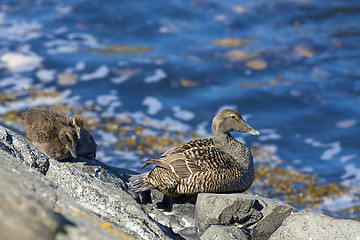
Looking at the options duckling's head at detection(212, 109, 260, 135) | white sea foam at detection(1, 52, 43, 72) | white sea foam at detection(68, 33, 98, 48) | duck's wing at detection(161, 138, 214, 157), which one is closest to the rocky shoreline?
duck's wing at detection(161, 138, 214, 157)

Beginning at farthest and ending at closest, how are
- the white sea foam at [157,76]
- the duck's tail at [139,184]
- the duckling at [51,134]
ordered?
the white sea foam at [157,76]
the duckling at [51,134]
the duck's tail at [139,184]

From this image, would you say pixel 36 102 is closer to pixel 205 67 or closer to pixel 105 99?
pixel 105 99

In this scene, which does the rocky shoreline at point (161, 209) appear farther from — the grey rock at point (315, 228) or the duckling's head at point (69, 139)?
the duckling's head at point (69, 139)

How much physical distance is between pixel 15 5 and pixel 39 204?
1927cm

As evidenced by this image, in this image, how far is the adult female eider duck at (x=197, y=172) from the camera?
19.1 feet

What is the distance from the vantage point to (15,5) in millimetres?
20234

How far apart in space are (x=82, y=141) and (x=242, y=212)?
99.2 inches

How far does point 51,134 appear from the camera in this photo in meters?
6.43

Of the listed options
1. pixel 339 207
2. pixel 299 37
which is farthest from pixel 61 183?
pixel 299 37

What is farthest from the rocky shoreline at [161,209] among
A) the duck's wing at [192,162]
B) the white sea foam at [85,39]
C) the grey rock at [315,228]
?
the white sea foam at [85,39]

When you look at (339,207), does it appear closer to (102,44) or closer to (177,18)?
(102,44)

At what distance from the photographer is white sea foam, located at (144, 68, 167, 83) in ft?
49.0

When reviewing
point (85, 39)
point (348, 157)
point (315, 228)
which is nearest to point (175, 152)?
point (315, 228)

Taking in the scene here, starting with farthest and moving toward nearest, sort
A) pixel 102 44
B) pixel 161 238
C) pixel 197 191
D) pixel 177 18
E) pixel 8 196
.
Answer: pixel 177 18
pixel 102 44
pixel 197 191
pixel 161 238
pixel 8 196
